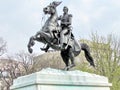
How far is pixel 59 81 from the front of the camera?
1380 centimetres

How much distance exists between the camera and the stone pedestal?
43.9ft


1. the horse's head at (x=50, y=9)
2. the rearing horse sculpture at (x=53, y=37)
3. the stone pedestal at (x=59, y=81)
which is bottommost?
the stone pedestal at (x=59, y=81)

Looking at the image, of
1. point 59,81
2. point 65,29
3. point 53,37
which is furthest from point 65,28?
point 59,81

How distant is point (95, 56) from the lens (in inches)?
1291

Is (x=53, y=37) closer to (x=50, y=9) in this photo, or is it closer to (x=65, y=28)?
(x=65, y=28)

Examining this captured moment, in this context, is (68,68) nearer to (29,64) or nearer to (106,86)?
(106,86)

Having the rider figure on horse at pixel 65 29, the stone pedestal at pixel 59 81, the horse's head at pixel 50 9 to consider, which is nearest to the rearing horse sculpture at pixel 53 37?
the horse's head at pixel 50 9

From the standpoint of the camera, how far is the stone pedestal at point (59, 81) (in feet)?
43.9

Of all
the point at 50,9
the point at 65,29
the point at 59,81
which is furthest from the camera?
the point at 65,29

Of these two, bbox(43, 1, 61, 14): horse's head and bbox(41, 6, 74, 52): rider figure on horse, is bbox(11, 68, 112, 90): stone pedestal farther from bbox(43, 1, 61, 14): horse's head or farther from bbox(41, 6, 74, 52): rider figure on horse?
bbox(43, 1, 61, 14): horse's head

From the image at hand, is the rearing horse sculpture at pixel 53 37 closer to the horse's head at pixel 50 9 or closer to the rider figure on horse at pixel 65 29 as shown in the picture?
the horse's head at pixel 50 9

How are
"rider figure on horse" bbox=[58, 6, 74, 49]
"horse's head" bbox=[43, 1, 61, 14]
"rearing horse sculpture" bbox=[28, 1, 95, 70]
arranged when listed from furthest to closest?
"horse's head" bbox=[43, 1, 61, 14], "rider figure on horse" bbox=[58, 6, 74, 49], "rearing horse sculpture" bbox=[28, 1, 95, 70]

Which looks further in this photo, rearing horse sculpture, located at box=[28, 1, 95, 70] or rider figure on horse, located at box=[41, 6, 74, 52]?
rider figure on horse, located at box=[41, 6, 74, 52]

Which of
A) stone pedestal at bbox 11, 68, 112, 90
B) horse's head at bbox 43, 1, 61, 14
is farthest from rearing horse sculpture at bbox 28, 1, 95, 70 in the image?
stone pedestal at bbox 11, 68, 112, 90
